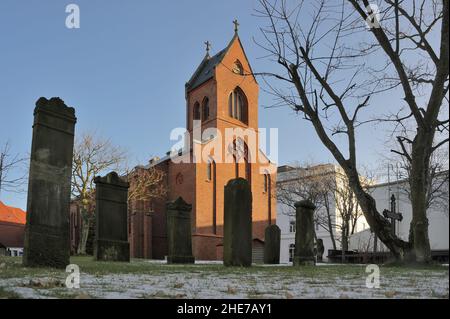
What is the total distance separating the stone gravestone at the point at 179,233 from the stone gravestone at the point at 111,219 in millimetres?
1928

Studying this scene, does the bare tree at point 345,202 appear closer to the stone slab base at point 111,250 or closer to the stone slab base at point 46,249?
the stone slab base at point 111,250

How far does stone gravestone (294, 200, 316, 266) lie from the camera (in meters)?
14.0

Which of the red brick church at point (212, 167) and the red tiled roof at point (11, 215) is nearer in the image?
the red brick church at point (212, 167)

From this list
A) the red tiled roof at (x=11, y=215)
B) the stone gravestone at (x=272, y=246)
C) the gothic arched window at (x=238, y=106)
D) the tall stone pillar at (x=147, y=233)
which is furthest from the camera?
the red tiled roof at (x=11, y=215)

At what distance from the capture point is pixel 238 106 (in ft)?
142

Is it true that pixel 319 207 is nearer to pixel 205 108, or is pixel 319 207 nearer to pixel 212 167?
pixel 212 167

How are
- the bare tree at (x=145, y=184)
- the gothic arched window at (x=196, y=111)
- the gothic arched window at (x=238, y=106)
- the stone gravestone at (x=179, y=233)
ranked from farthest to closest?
the gothic arched window at (x=196, y=111) → the gothic arched window at (x=238, y=106) → the bare tree at (x=145, y=184) → the stone gravestone at (x=179, y=233)

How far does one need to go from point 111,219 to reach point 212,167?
2305cm

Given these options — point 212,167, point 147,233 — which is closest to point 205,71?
point 212,167

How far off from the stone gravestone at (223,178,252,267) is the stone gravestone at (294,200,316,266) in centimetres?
250

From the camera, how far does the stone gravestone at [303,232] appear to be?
14000 mm

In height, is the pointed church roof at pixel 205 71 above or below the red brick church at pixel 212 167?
above

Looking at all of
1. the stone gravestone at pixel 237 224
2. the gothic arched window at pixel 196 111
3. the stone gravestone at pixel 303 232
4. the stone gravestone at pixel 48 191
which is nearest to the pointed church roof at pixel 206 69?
the gothic arched window at pixel 196 111

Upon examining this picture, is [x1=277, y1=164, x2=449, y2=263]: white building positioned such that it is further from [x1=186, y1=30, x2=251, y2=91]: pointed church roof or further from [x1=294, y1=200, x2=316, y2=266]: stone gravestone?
[x1=186, y1=30, x2=251, y2=91]: pointed church roof
